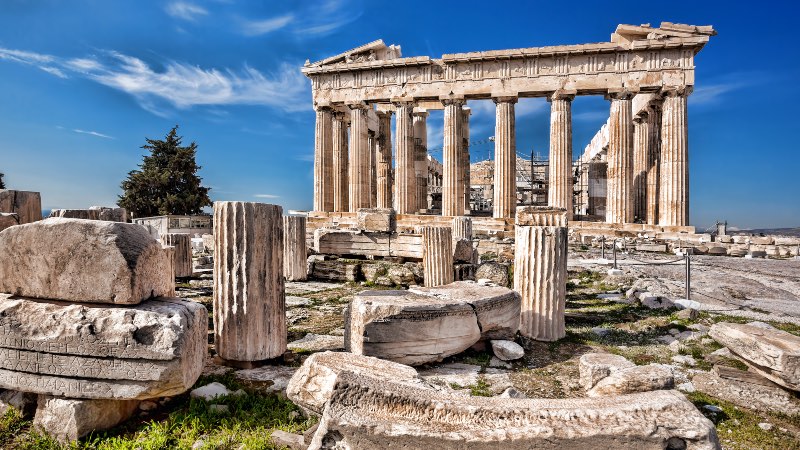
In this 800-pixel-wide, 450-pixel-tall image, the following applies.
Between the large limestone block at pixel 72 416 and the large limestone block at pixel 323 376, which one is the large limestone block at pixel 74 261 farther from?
the large limestone block at pixel 323 376

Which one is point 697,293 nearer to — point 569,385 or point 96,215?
point 569,385

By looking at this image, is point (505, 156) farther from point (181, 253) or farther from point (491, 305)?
point (491, 305)

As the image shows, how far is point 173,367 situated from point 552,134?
18.8 meters

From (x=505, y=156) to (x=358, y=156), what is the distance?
749 centimetres

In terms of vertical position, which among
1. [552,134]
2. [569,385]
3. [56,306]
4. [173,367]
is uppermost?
[552,134]

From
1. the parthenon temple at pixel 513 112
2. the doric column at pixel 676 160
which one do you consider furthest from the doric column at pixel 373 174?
the doric column at pixel 676 160

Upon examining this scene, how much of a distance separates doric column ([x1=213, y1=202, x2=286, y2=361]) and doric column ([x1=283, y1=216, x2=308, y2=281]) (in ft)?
17.8

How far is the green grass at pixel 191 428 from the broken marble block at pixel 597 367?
261 centimetres

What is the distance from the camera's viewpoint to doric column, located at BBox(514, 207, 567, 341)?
539cm

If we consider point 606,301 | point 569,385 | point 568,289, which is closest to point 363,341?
point 569,385

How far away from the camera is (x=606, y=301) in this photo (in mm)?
7535

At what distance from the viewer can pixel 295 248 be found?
388 inches

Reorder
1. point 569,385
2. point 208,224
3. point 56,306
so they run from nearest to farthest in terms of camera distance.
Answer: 1. point 56,306
2. point 569,385
3. point 208,224

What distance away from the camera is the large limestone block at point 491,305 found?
4.75 m
